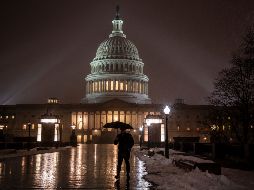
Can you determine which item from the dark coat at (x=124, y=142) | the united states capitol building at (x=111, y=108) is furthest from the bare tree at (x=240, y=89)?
the united states capitol building at (x=111, y=108)

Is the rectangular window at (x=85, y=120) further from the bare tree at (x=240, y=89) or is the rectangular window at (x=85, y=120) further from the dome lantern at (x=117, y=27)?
the bare tree at (x=240, y=89)

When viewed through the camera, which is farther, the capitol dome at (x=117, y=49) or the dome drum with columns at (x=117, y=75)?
the capitol dome at (x=117, y=49)

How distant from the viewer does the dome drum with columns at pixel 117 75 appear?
575 feet

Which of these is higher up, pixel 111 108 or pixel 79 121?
pixel 111 108

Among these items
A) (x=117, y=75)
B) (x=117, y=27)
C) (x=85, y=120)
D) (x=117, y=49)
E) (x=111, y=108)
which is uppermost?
(x=117, y=27)

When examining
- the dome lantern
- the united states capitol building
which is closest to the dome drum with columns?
the united states capitol building

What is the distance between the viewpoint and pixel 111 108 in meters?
156

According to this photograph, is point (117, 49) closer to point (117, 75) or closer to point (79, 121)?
point (117, 75)

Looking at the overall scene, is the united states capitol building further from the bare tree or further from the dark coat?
the dark coat

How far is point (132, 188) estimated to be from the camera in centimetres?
1545

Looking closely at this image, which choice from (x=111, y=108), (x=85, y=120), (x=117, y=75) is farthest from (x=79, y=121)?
(x=117, y=75)

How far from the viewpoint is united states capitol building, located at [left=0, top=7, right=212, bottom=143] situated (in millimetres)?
153288

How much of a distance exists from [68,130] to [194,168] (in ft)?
461

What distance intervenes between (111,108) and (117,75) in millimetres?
23836
